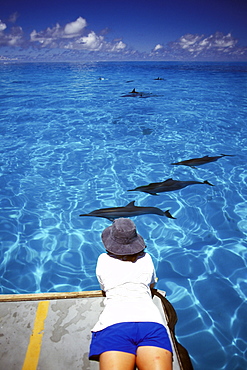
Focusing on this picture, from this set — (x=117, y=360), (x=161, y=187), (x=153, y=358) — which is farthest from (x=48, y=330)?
(x=161, y=187)

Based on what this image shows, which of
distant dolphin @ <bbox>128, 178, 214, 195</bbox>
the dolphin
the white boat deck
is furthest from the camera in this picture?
distant dolphin @ <bbox>128, 178, 214, 195</bbox>

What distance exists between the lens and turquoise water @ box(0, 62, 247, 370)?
4.20 metres

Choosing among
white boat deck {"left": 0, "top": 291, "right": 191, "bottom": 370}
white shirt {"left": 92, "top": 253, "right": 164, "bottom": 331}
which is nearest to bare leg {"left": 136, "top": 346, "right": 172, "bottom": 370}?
white shirt {"left": 92, "top": 253, "right": 164, "bottom": 331}

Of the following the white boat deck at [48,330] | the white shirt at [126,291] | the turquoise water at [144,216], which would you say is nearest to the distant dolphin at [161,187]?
the turquoise water at [144,216]

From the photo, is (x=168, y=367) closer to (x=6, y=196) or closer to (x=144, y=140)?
(x=6, y=196)

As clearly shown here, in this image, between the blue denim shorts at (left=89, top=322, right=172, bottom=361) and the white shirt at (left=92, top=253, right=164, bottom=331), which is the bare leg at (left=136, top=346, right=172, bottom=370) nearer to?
the blue denim shorts at (left=89, top=322, right=172, bottom=361)

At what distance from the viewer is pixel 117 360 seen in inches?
82.4

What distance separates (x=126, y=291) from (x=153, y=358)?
66cm

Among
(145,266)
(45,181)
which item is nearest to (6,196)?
(45,181)

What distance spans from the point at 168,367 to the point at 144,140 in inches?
398

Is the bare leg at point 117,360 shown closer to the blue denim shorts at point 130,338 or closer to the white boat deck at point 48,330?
the blue denim shorts at point 130,338

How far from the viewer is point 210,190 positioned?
7.45 metres

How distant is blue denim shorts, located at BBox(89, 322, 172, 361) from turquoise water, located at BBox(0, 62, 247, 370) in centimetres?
184

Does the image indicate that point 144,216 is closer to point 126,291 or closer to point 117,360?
point 126,291
